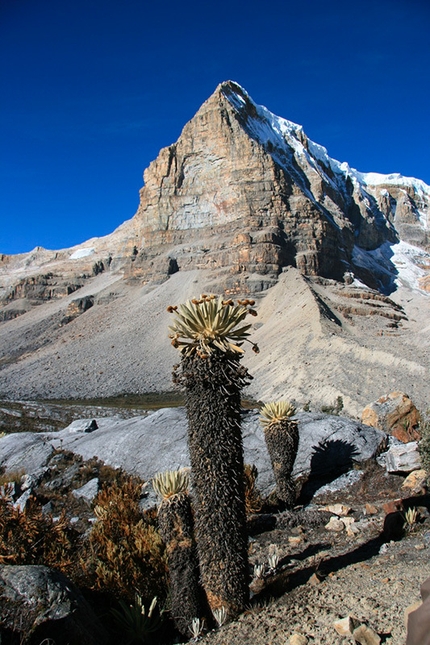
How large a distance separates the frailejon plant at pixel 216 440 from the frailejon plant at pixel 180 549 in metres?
0.17

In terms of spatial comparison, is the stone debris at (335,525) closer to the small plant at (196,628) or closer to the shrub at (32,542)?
the small plant at (196,628)

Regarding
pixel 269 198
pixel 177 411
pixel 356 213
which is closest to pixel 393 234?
pixel 356 213

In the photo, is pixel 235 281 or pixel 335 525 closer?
pixel 335 525

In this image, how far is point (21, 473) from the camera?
10.5 meters

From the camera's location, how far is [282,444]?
28.6ft

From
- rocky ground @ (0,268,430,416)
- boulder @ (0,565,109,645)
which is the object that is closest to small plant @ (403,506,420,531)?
boulder @ (0,565,109,645)

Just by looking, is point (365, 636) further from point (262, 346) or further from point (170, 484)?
point (262, 346)

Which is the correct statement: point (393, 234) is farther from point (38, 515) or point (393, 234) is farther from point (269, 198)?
point (38, 515)

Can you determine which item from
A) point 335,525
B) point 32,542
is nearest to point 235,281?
point 335,525

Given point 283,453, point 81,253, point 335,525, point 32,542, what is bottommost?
point 335,525

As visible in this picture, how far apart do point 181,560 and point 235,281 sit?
2586 inches

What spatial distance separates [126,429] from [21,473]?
268cm

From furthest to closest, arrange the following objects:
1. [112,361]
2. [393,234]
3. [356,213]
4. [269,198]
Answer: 1. [393,234]
2. [356,213]
3. [269,198]
4. [112,361]

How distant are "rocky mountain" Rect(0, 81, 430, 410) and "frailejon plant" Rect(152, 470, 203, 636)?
25072mm
